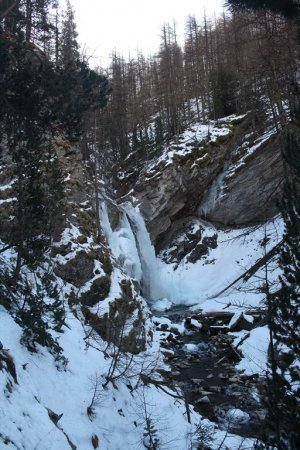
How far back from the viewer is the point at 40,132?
684 cm

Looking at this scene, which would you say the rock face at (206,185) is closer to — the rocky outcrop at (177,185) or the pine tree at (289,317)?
the rocky outcrop at (177,185)

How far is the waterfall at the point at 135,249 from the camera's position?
2152 cm

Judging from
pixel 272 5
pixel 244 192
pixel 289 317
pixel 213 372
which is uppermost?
pixel 244 192

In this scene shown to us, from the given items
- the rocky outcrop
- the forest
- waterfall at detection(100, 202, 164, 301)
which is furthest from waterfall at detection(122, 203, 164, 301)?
the forest

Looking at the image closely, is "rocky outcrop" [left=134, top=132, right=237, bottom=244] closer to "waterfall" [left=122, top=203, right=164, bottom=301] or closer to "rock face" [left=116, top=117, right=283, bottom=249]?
"rock face" [left=116, top=117, right=283, bottom=249]

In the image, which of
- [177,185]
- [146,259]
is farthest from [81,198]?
[177,185]

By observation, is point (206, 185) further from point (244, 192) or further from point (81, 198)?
point (81, 198)

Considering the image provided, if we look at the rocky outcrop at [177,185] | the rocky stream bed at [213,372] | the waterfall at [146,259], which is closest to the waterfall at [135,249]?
the waterfall at [146,259]

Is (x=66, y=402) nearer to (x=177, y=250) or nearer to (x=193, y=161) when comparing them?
(x=177, y=250)

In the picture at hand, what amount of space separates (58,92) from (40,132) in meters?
0.78

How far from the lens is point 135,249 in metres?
22.9

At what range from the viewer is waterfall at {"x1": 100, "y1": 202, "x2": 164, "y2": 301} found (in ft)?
70.6

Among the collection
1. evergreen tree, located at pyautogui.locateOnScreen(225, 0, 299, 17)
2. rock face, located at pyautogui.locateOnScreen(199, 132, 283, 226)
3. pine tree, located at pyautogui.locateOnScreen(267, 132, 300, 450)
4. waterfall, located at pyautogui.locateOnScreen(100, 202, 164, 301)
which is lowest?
pine tree, located at pyautogui.locateOnScreen(267, 132, 300, 450)

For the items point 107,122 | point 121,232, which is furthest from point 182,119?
point 121,232
